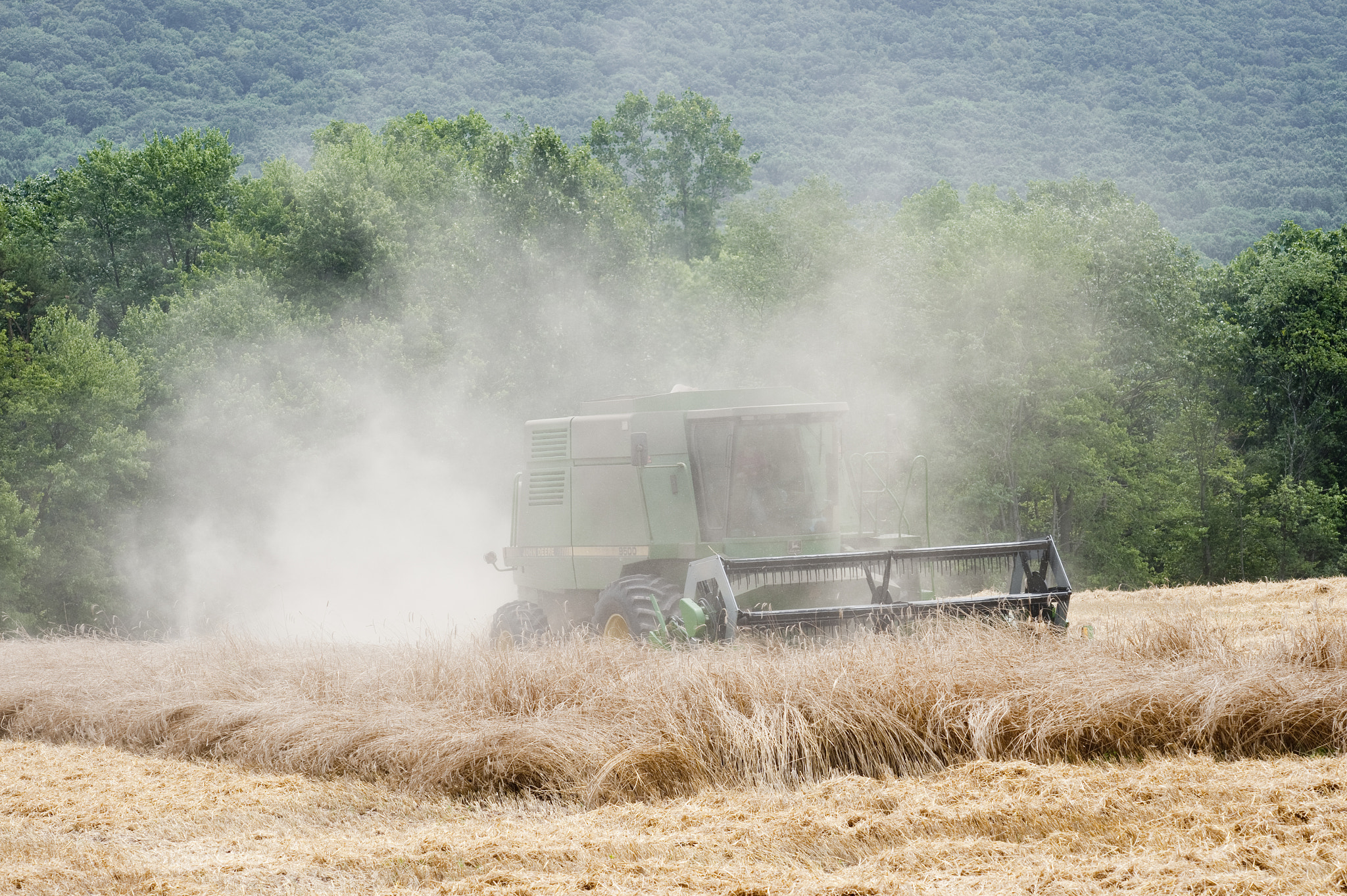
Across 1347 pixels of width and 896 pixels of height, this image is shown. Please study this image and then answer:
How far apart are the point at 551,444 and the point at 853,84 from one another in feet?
266

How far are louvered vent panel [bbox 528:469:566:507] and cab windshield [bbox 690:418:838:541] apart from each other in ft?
5.96

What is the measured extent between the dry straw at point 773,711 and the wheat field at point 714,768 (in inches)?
0.8

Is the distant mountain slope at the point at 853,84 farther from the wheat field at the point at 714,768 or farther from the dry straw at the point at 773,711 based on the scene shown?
the dry straw at the point at 773,711

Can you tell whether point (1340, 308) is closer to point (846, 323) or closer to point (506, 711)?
point (846, 323)

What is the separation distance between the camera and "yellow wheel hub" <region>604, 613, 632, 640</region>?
9297mm

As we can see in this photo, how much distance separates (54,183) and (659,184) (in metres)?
25.6

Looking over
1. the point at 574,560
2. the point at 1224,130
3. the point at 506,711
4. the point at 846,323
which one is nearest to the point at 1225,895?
the point at 506,711

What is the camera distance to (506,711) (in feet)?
23.7

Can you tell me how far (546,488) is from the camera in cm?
1128

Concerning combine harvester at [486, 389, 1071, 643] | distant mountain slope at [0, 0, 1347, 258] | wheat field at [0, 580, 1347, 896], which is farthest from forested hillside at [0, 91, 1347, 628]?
wheat field at [0, 580, 1347, 896]

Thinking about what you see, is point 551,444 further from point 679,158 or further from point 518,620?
point 679,158

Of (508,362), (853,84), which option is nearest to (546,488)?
(508,362)

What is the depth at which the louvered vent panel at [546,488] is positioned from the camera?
11.0 metres

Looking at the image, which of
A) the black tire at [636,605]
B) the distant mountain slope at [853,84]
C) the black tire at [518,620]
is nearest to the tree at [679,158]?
the distant mountain slope at [853,84]
